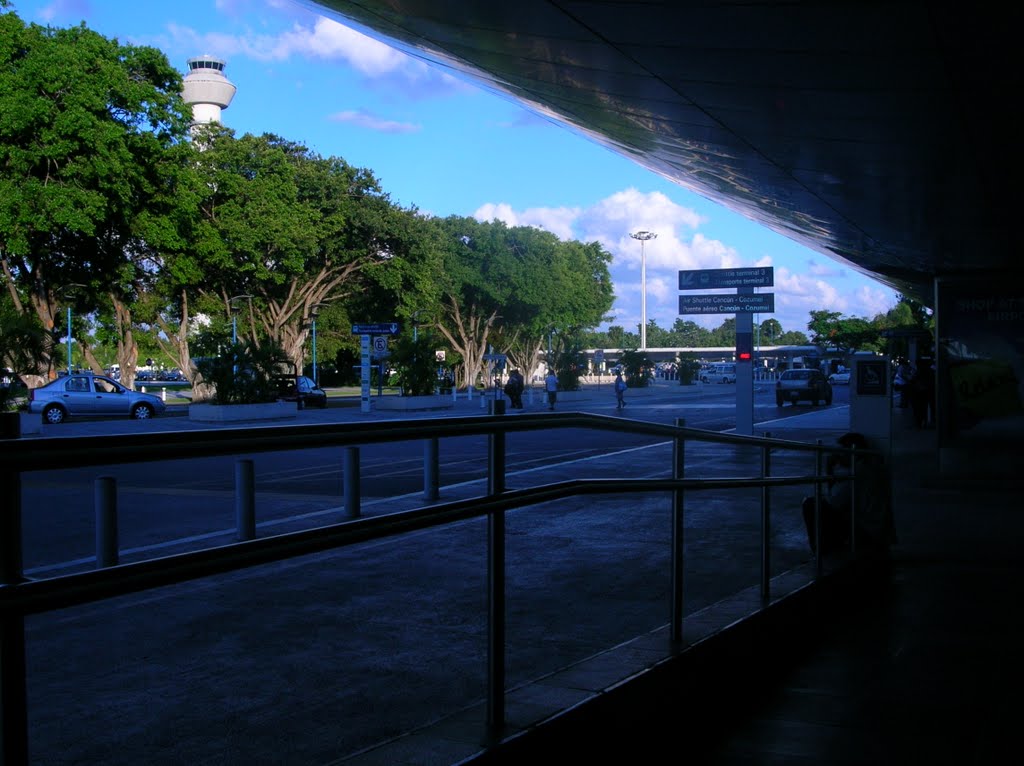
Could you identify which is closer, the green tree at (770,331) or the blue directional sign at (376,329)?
the blue directional sign at (376,329)

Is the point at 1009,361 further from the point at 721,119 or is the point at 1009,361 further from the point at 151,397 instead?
the point at 151,397

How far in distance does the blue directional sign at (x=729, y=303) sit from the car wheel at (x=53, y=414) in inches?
862

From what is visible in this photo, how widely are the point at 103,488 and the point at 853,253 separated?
2296 cm

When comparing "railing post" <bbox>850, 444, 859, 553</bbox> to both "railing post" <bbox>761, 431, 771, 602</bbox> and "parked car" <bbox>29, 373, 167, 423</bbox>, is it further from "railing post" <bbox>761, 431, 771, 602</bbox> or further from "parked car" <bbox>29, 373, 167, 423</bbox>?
"parked car" <bbox>29, 373, 167, 423</bbox>

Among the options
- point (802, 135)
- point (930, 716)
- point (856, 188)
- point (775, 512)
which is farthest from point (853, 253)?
point (930, 716)

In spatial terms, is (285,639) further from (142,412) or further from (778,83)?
(142,412)

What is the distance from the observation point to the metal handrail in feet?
6.18

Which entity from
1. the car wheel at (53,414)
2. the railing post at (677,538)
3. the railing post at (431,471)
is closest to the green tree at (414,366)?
the car wheel at (53,414)

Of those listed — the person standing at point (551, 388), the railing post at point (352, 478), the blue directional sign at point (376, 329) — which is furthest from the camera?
the person standing at point (551, 388)

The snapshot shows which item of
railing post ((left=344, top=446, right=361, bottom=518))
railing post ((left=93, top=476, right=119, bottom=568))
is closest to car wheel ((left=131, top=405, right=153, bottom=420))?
railing post ((left=344, top=446, right=361, bottom=518))

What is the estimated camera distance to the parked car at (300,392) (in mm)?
43969

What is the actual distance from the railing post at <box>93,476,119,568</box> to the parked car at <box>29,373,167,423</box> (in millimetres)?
35428

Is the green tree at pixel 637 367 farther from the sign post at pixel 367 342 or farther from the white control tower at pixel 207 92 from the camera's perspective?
the white control tower at pixel 207 92

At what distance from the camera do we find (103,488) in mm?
2215
